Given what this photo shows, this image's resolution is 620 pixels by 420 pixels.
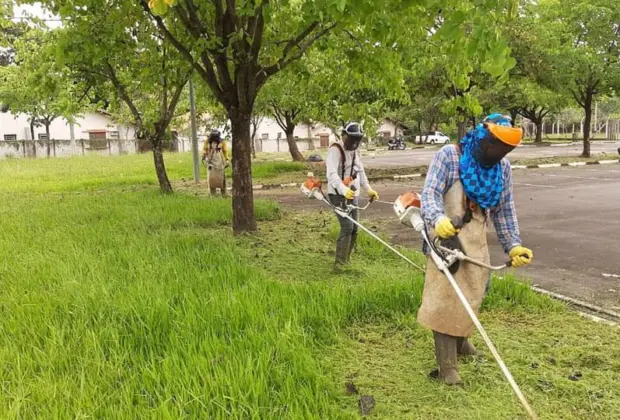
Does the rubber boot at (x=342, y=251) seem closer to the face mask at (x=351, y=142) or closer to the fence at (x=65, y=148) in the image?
the face mask at (x=351, y=142)

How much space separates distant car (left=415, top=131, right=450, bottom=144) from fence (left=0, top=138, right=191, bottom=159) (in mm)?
27619

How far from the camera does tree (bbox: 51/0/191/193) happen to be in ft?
23.0

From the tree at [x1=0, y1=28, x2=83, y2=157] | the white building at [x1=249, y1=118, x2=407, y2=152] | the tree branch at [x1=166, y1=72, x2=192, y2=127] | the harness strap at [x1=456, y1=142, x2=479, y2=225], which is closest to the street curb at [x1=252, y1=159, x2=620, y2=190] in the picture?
the tree branch at [x1=166, y1=72, x2=192, y2=127]

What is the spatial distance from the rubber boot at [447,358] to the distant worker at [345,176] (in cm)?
244

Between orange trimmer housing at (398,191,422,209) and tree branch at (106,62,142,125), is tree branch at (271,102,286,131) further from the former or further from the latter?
orange trimmer housing at (398,191,422,209)

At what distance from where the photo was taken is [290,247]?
725cm

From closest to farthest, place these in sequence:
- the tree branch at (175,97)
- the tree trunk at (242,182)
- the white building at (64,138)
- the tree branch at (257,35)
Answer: the tree branch at (257,35) → the tree trunk at (242,182) → the tree branch at (175,97) → the white building at (64,138)

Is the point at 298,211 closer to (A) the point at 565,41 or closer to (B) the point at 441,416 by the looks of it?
(B) the point at 441,416

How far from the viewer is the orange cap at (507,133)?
3025 millimetres

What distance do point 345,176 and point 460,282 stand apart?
2.84 m

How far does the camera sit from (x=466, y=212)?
327 cm

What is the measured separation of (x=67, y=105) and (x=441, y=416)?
11.4 metres

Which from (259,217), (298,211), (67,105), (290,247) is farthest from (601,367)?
(67,105)

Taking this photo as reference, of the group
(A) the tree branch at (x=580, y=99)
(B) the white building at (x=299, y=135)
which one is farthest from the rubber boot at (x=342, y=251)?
(B) the white building at (x=299, y=135)
